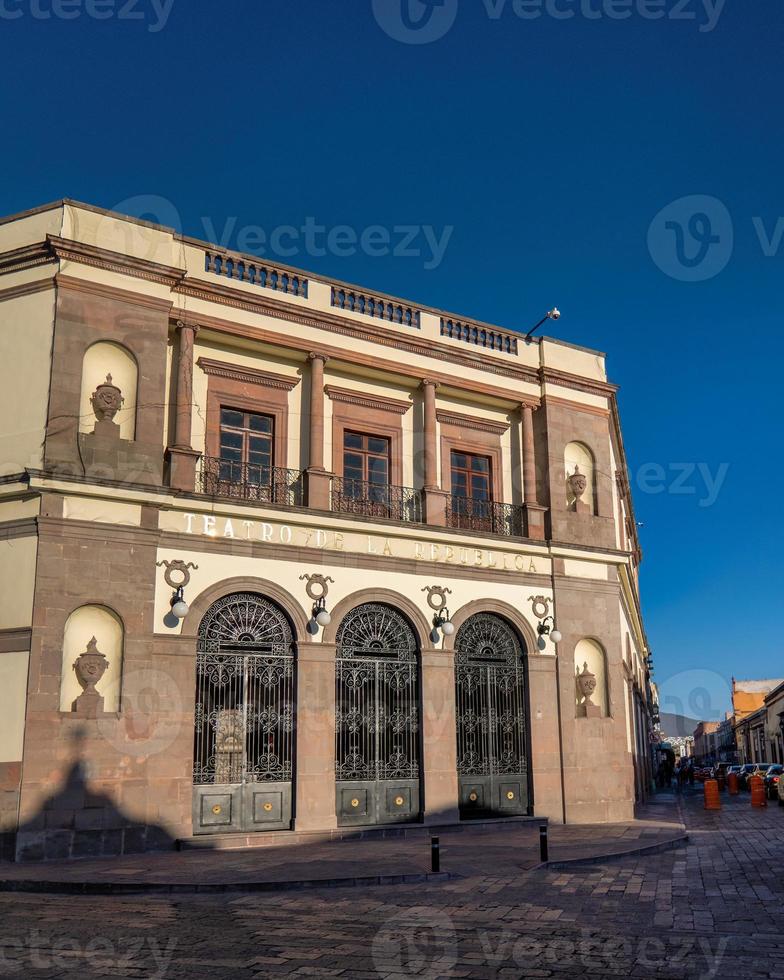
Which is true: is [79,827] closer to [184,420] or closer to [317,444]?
[184,420]

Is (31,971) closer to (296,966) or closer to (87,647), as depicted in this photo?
(296,966)

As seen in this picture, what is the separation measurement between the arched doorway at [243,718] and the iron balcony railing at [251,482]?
6.38ft

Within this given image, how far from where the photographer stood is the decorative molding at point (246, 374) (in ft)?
60.0

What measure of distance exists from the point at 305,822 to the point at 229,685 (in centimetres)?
272

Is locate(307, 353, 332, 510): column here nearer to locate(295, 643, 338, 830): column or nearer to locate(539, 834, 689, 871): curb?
locate(295, 643, 338, 830): column

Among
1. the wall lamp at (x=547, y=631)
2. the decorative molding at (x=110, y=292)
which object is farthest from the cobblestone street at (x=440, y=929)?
the decorative molding at (x=110, y=292)

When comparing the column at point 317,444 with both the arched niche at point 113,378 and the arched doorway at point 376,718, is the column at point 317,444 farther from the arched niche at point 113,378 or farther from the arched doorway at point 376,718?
the arched niche at point 113,378

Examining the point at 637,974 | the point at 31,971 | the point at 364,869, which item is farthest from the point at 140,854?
the point at 637,974

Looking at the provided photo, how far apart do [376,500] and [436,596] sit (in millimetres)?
2273

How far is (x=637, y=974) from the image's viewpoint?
23.4 ft

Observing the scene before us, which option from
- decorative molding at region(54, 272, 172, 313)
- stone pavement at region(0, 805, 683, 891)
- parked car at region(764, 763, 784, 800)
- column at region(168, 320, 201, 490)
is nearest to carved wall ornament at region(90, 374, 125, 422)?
column at region(168, 320, 201, 490)

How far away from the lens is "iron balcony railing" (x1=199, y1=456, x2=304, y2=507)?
17641 millimetres

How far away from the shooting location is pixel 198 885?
1154 cm

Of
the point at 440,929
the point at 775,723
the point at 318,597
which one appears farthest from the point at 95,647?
the point at 775,723
